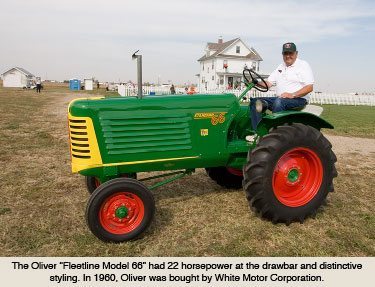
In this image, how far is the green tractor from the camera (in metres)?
3.59

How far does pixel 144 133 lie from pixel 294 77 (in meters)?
2.10

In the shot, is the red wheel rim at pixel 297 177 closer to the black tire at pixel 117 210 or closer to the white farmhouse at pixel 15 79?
the black tire at pixel 117 210

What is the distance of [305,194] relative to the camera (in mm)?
4195

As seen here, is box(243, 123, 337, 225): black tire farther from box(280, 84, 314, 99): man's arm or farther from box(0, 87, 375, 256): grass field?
box(280, 84, 314, 99): man's arm

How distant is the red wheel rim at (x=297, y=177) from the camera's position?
13.4ft

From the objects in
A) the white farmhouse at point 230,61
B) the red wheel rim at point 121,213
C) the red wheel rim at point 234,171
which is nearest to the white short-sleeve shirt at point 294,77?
the red wheel rim at point 234,171

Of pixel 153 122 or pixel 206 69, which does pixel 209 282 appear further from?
pixel 206 69

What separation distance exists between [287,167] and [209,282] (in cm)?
176

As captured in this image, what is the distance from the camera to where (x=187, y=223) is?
4039mm

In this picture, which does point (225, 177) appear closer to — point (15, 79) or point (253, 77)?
point (253, 77)

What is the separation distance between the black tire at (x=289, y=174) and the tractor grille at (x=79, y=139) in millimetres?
1721

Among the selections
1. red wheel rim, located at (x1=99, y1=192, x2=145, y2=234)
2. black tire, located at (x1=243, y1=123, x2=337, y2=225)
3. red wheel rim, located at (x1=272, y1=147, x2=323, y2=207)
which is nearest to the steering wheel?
black tire, located at (x1=243, y1=123, x2=337, y2=225)

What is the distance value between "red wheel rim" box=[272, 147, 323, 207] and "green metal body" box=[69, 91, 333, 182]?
0.44 metres

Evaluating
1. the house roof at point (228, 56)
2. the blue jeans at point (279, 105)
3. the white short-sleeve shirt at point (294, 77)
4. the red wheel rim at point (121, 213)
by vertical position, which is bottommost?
the red wheel rim at point (121, 213)
